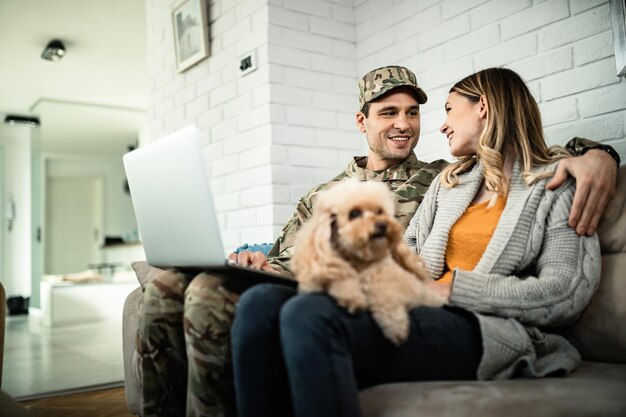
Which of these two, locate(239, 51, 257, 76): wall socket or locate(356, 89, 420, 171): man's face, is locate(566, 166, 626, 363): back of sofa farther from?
locate(239, 51, 257, 76): wall socket

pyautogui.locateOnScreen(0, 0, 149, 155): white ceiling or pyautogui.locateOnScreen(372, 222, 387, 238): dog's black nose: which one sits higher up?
pyautogui.locateOnScreen(0, 0, 149, 155): white ceiling

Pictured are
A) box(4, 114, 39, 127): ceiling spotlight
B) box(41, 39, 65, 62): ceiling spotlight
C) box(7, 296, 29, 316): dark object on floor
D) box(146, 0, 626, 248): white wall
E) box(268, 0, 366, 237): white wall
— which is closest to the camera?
box(146, 0, 626, 248): white wall

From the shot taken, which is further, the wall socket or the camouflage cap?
the wall socket

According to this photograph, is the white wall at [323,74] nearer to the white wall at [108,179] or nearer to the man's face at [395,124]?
the man's face at [395,124]

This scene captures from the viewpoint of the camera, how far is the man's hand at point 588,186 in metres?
1.33

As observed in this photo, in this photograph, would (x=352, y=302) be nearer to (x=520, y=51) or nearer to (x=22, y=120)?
(x=520, y=51)

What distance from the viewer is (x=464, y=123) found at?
5.37 ft

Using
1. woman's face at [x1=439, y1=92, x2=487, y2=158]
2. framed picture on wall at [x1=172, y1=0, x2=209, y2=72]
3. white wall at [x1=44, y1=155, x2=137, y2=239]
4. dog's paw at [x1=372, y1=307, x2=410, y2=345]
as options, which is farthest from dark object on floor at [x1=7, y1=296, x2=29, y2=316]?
dog's paw at [x1=372, y1=307, x2=410, y2=345]

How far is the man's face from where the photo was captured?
2064mm

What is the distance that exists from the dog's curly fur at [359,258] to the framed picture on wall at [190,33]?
2.16m

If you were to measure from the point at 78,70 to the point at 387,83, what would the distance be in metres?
4.87

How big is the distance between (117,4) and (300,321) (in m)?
4.09

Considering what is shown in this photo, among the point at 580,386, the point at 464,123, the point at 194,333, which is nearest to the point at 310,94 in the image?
the point at 464,123

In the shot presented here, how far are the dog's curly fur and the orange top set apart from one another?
14.6 inches
